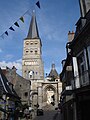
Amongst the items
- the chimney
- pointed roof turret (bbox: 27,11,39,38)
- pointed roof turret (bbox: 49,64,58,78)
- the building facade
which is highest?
pointed roof turret (bbox: 27,11,39,38)

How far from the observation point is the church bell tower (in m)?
54.3

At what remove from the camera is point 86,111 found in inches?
379

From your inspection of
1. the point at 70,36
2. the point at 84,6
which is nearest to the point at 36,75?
the point at 70,36

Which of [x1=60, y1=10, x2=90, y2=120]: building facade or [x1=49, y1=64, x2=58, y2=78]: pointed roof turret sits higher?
[x1=49, y1=64, x2=58, y2=78]: pointed roof turret

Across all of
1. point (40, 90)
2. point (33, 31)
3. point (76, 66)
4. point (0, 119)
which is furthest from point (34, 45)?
point (76, 66)

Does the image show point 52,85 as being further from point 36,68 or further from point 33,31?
point 33,31

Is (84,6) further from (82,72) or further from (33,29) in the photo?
(33,29)

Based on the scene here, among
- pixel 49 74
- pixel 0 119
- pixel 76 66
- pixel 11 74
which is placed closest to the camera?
pixel 76 66

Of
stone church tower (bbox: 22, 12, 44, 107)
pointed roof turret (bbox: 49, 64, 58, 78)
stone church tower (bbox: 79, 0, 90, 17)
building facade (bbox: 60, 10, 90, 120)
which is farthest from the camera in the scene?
pointed roof turret (bbox: 49, 64, 58, 78)

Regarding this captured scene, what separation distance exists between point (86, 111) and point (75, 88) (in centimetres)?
147

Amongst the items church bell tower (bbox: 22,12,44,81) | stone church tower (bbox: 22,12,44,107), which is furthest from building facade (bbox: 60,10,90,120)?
church bell tower (bbox: 22,12,44,81)

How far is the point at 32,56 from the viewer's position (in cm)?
5894

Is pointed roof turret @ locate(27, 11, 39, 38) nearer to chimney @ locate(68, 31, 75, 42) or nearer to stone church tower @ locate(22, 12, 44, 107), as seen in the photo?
stone church tower @ locate(22, 12, 44, 107)

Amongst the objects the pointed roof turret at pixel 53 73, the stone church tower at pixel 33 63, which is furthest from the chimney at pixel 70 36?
the pointed roof turret at pixel 53 73
